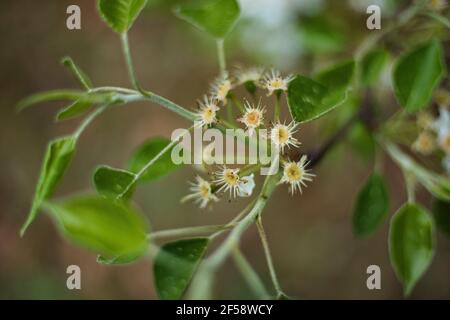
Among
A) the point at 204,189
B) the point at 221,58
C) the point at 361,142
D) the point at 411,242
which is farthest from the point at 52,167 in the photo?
the point at 361,142

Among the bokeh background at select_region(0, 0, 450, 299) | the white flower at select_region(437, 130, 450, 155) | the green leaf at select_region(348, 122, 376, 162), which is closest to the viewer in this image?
the white flower at select_region(437, 130, 450, 155)

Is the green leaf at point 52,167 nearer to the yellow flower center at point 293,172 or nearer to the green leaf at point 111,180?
the green leaf at point 111,180

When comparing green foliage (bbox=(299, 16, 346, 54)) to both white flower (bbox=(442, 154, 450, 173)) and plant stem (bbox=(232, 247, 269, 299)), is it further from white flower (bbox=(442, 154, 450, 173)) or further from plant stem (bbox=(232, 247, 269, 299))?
plant stem (bbox=(232, 247, 269, 299))

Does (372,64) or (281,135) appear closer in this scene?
(281,135)

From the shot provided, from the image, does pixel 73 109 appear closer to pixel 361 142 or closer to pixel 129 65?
pixel 129 65

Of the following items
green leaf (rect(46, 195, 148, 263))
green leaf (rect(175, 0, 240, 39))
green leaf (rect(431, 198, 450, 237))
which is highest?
green leaf (rect(175, 0, 240, 39))

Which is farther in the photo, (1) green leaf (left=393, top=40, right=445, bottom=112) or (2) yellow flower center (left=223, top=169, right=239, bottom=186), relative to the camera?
(1) green leaf (left=393, top=40, right=445, bottom=112)

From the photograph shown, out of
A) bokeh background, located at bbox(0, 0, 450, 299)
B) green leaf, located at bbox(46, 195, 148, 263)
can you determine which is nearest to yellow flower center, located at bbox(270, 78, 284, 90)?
green leaf, located at bbox(46, 195, 148, 263)
